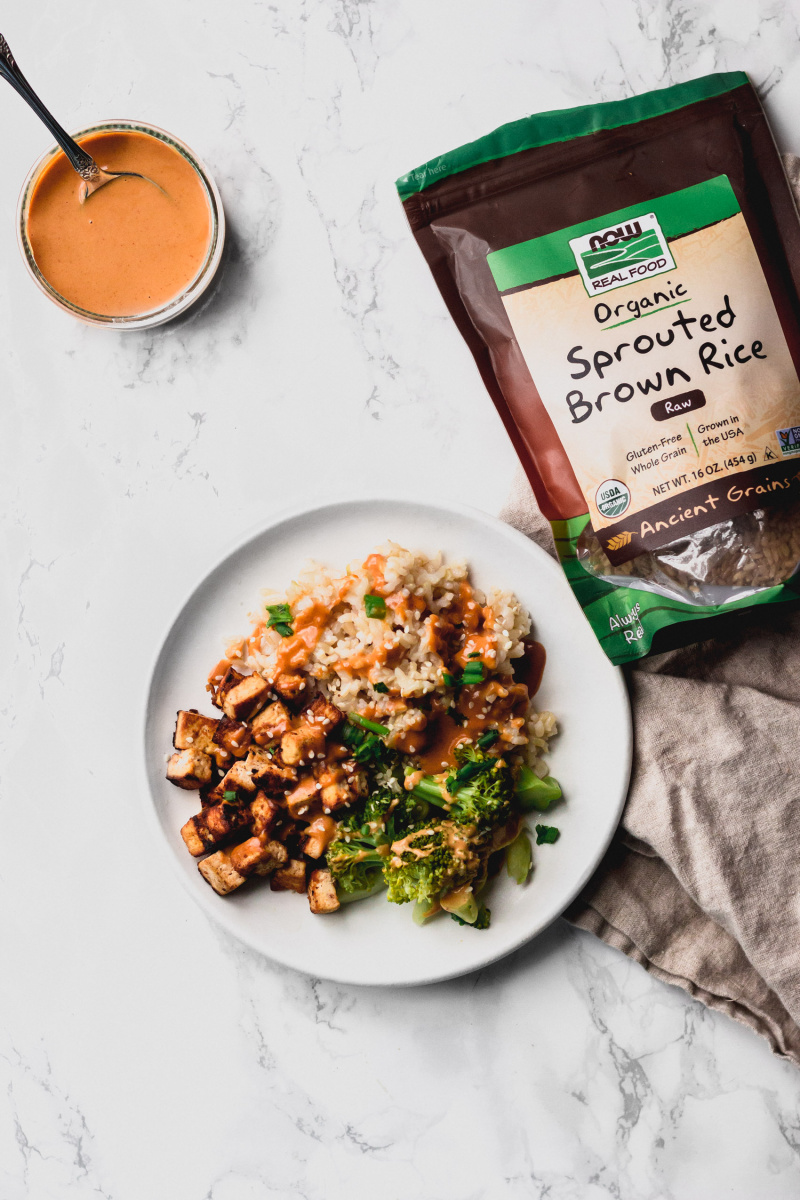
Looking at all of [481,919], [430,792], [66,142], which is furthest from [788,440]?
[66,142]

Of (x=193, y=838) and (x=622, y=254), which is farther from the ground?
(x=622, y=254)

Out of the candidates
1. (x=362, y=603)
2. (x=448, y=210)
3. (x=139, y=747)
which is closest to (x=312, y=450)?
(x=362, y=603)

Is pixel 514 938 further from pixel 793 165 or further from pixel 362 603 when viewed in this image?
pixel 793 165

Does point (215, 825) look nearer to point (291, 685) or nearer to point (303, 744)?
point (303, 744)

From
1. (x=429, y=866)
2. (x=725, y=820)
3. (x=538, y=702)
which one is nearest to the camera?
(x=429, y=866)

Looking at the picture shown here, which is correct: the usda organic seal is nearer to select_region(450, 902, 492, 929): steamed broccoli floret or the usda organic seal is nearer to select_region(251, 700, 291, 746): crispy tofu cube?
select_region(251, 700, 291, 746): crispy tofu cube
